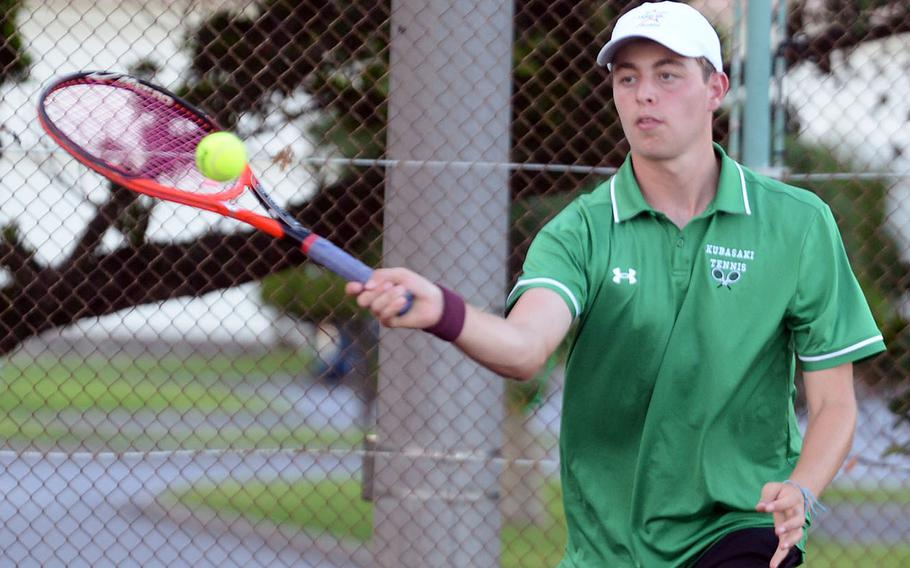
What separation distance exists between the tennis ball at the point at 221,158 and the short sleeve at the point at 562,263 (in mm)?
577

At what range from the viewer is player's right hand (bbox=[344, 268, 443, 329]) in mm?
2014

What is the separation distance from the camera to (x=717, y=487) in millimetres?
2498

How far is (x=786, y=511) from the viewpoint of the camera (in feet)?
7.39

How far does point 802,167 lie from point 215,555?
4883mm

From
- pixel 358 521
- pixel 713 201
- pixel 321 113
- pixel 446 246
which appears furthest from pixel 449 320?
pixel 358 521

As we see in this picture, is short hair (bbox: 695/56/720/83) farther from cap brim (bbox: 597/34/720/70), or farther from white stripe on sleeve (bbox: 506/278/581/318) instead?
white stripe on sleeve (bbox: 506/278/581/318)

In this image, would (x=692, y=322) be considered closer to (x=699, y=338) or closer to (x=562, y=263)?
(x=699, y=338)

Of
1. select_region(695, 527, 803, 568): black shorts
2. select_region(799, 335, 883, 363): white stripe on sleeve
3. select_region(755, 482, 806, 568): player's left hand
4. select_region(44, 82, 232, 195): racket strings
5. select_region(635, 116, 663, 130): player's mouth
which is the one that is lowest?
select_region(695, 527, 803, 568): black shorts

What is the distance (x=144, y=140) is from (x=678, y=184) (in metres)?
1.32

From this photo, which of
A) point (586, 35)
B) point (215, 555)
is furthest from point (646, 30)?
point (215, 555)

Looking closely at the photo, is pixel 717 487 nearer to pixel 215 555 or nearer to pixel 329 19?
pixel 329 19

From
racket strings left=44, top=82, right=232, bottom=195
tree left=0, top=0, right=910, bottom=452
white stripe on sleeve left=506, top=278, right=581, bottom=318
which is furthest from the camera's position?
tree left=0, top=0, right=910, bottom=452

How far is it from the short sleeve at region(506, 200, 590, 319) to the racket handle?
1.16 feet

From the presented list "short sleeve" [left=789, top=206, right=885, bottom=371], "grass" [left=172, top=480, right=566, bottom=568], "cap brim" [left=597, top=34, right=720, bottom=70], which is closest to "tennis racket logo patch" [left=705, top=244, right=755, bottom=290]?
"short sleeve" [left=789, top=206, right=885, bottom=371]
